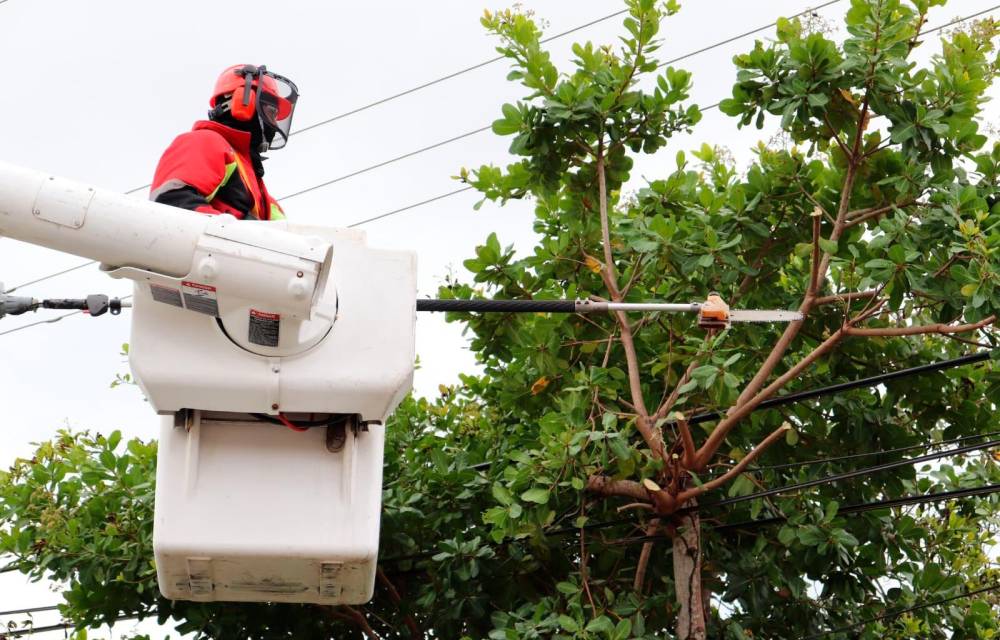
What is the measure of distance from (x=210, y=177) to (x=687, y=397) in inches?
145

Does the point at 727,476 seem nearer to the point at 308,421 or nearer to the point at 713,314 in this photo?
the point at 713,314

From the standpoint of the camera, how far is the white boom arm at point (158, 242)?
4539mm

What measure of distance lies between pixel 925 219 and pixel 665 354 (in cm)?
158

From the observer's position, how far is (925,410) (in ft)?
29.7

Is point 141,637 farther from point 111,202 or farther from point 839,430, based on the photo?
point 111,202

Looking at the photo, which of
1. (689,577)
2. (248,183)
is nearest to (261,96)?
(248,183)

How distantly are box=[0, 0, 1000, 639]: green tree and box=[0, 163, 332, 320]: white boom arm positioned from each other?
10.6ft

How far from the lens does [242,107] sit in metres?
5.84

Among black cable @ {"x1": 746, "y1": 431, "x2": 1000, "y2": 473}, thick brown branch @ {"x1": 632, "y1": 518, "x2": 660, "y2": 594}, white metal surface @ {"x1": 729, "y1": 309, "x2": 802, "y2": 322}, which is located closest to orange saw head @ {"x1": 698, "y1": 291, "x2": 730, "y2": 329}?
white metal surface @ {"x1": 729, "y1": 309, "x2": 802, "y2": 322}

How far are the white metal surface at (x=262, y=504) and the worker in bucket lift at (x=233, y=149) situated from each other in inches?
30.4

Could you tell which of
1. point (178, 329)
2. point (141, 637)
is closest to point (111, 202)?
point (178, 329)

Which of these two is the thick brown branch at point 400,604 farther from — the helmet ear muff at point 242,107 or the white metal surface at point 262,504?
the white metal surface at point 262,504

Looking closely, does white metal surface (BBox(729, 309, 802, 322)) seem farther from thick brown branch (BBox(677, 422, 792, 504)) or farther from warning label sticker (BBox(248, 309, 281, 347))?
warning label sticker (BBox(248, 309, 281, 347))

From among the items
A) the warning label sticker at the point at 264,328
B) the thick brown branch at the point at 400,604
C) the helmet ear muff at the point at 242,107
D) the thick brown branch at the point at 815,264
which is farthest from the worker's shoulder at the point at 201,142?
the thick brown branch at the point at 400,604
